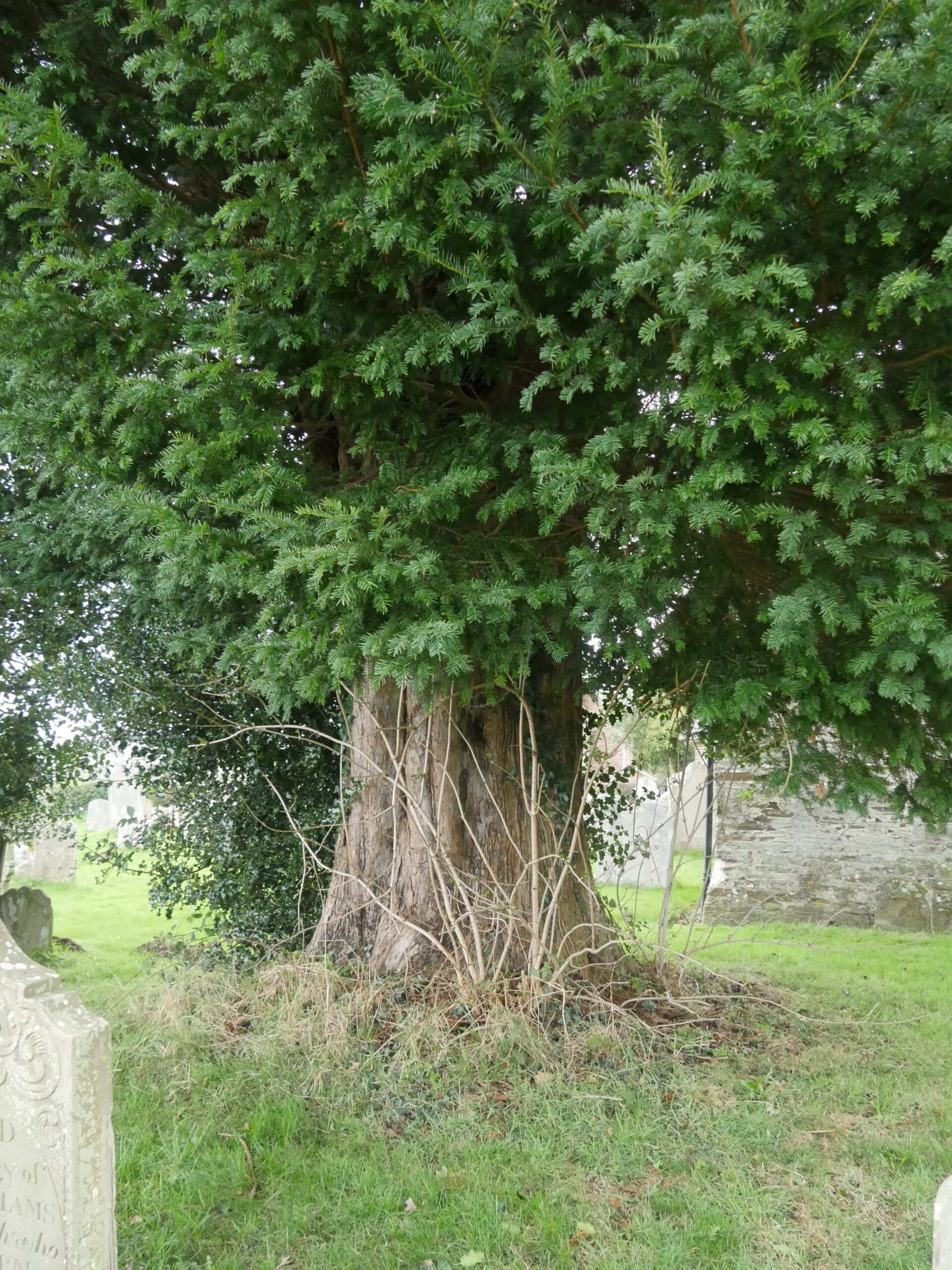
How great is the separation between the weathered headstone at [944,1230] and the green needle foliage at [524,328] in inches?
67.5

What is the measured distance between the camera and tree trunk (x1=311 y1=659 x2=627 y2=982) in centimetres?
527

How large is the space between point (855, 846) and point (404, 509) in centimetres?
873

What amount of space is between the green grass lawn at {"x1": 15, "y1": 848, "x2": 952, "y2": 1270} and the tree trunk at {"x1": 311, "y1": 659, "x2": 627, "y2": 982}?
0.56 meters

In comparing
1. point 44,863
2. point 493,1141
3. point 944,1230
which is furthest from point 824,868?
point 44,863

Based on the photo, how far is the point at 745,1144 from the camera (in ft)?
13.3

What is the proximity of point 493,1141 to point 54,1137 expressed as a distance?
2149mm

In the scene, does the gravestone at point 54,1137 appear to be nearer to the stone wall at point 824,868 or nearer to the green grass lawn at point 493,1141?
the green grass lawn at point 493,1141

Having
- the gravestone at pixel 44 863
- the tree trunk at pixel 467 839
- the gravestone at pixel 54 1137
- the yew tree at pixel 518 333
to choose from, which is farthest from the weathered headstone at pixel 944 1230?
the gravestone at pixel 44 863

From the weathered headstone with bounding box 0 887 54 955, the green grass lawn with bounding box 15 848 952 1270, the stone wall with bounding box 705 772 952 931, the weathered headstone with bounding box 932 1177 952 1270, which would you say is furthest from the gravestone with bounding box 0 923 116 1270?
the stone wall with bounding box 705 772 952 931

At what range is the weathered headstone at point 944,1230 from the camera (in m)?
1.92

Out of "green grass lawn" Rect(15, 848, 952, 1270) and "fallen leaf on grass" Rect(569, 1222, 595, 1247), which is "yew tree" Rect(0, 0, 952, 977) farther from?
"fallen leaf on grass" Rect(569, 1222, 595, 1247)

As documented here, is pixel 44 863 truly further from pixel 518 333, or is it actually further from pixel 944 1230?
pixel 944 1230

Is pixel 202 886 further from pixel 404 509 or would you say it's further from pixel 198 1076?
pixel 404 509

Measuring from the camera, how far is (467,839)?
5.70m
